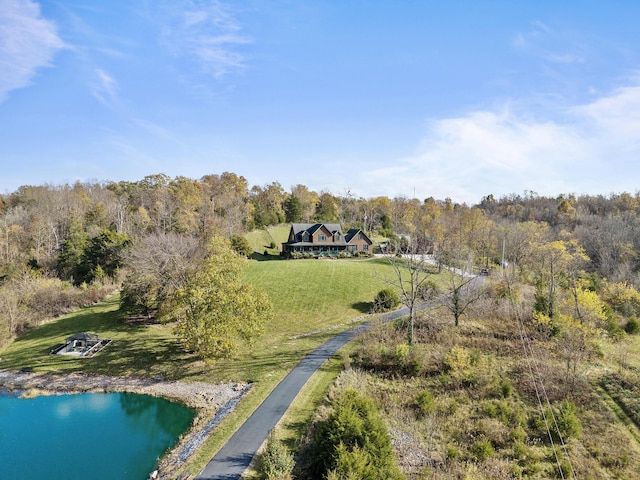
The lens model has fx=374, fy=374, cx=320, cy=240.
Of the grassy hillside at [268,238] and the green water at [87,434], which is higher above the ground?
the grassy hillside at [268,238]

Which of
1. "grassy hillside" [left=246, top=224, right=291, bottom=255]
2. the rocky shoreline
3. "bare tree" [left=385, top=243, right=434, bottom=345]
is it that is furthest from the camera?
"grassy hillside" [left=246, top=224, right=291, bottom=255]

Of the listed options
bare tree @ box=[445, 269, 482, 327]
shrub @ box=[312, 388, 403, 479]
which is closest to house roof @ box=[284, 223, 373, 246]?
bare tree @ box=[445, 269, 482, 327]

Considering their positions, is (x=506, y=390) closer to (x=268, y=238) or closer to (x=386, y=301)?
(x=386, y=301)

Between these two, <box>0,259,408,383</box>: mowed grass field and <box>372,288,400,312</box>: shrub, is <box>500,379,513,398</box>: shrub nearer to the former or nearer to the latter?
<box>0,259,408,383</box>: mowed grass field

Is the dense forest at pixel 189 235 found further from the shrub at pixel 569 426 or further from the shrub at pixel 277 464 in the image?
the shrub at pixel 277 464

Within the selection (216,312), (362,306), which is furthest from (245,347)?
(362,306)

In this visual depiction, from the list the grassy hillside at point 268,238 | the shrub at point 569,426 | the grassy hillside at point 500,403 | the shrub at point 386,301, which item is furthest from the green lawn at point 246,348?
the grassy hillside at point 268,238

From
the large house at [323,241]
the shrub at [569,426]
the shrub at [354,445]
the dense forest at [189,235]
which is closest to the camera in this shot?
the shrub at [354,445]
